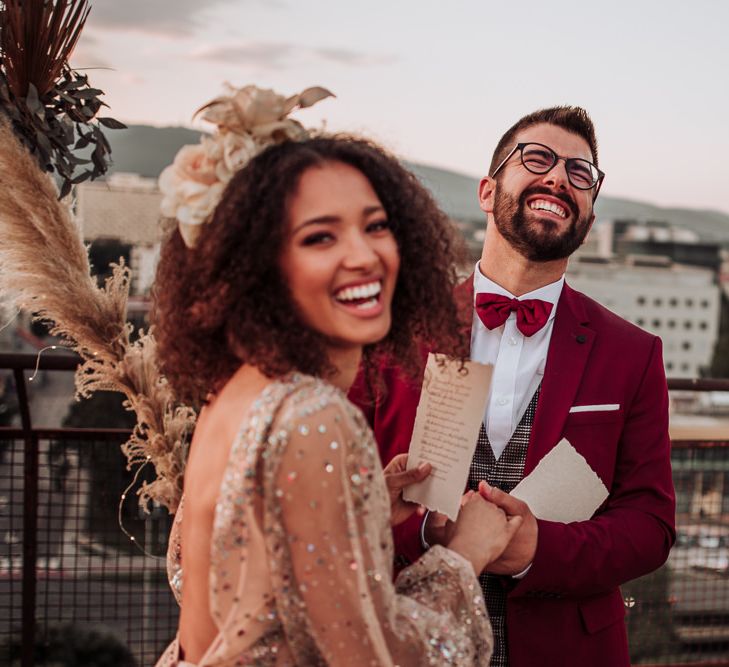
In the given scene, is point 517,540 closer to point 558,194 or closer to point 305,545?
point 305,545

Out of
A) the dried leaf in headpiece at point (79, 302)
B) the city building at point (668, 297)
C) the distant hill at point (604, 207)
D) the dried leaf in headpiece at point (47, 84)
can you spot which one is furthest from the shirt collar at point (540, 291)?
the city building at point (668, 297)

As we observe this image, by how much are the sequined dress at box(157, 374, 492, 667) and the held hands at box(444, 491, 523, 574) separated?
0.29 metres

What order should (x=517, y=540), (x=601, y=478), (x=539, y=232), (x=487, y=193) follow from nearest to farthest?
(x=517, y=540), (x=601, y=478), (x=539, y=232), (x=487, y=193)

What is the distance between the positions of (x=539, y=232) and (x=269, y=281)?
110 cm

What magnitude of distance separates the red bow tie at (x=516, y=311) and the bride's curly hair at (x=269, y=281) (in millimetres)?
574

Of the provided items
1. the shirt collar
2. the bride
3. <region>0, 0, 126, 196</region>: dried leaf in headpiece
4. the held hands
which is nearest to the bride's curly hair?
the bride

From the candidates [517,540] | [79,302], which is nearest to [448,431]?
[517,540]

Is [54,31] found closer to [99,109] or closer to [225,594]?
[99,109]

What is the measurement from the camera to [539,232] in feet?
8.21

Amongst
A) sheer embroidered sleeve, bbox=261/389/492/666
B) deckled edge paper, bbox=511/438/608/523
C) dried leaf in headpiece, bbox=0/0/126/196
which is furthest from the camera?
dried leaf in headpiece, bbox=0/0/126/196

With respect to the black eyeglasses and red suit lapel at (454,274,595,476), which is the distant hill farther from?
red suit lapel at (454,274,595,476)

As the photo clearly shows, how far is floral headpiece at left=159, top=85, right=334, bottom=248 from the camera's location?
1.67 metres

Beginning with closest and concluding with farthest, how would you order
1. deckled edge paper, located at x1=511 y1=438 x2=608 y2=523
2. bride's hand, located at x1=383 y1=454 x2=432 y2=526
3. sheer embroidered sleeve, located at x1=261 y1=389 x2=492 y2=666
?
sheer embroidered sleeve, located at x1=261 y1=389 x2=492 y2=666 < bride's hand, located at x1=383 y1=454 x2=432 y2=526 < deckled edge paper, located at x1=511 y1=438 x2=608 y2=523

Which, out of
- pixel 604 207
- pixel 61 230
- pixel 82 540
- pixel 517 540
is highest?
pixel 604 207
